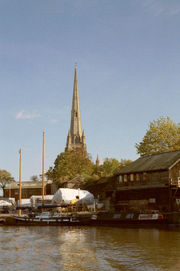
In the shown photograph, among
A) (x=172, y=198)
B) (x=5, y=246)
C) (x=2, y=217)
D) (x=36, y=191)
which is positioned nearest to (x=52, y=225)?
(x=2, y=217)

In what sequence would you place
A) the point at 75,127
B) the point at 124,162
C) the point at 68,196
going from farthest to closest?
the point at 75,127 < the point at 124,162 < the point at 68,196

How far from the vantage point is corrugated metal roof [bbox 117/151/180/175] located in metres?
51.1

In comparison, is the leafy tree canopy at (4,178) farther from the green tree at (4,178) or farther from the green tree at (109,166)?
the green tree at (109,166)

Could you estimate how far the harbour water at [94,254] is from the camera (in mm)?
20297

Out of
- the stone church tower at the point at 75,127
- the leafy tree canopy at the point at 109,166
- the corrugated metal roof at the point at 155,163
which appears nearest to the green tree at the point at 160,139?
the corrugated metal roof at the point at 155,163

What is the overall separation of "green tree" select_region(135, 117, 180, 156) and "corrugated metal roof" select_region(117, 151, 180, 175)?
9.18 m

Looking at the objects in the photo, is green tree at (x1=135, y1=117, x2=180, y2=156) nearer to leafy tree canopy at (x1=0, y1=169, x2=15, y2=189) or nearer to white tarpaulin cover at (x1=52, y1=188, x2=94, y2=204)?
white tarpaulin cover at (x1=52, y1=188, x2=94, y2=204)

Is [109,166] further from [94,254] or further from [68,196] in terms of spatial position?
[94,254]

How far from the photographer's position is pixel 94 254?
2417cm

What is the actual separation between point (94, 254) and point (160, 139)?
47.1 metres

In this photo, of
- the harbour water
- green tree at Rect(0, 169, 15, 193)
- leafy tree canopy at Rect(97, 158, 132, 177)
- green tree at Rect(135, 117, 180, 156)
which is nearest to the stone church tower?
green tree at Rect(0, 169, 15, 193)

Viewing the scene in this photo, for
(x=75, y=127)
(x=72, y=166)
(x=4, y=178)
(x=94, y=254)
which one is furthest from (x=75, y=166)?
(x=75, y=127)

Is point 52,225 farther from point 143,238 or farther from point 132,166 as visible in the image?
point 143,238

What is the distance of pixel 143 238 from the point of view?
3203 cm
